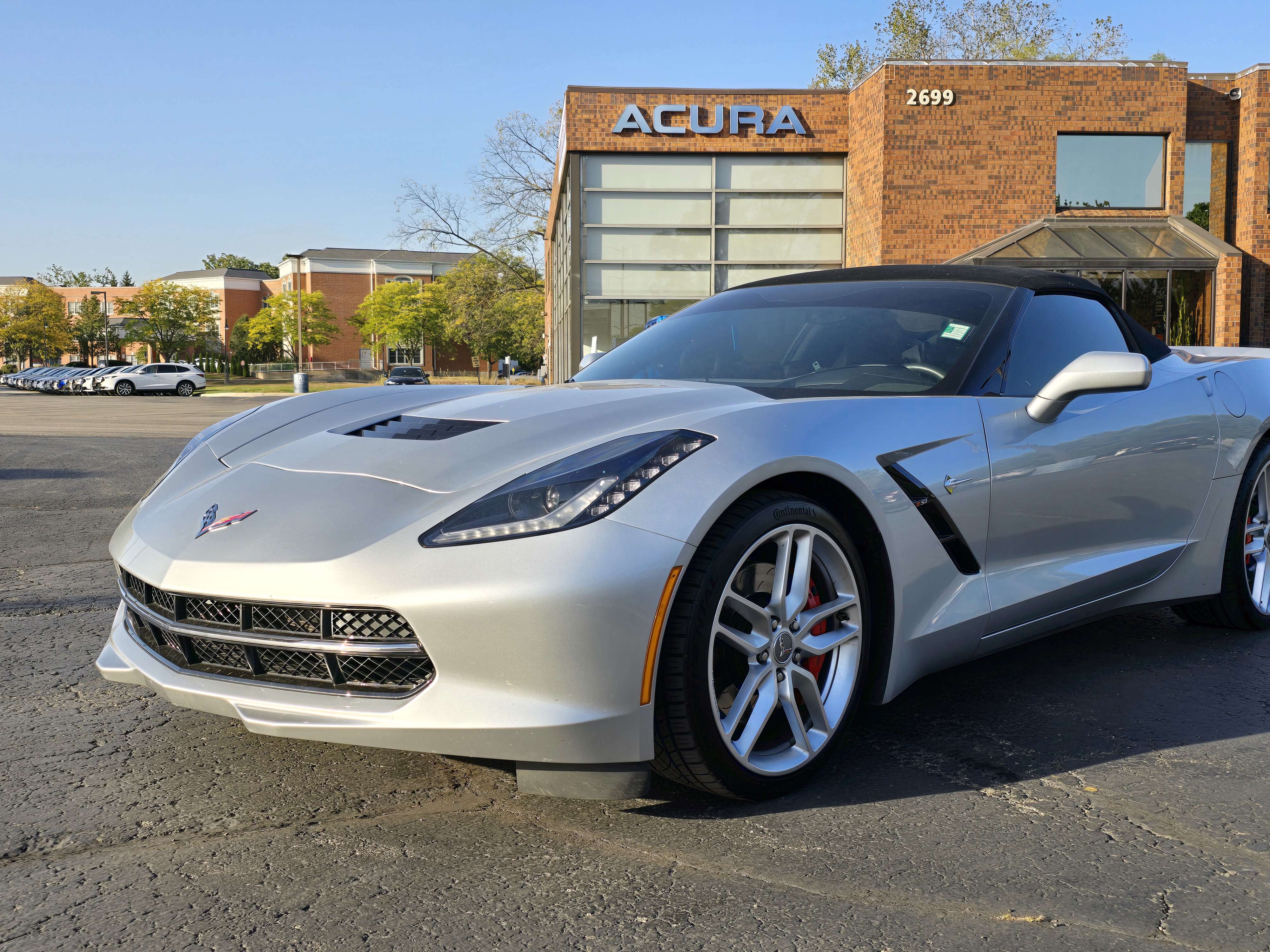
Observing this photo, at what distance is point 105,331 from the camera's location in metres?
82.9

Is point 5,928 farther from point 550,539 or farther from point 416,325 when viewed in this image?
point 416,325

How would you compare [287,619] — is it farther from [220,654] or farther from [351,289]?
[351,289]

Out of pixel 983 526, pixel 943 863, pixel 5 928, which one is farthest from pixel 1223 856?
pixel 5 928

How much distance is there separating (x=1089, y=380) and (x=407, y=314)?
3257 inches

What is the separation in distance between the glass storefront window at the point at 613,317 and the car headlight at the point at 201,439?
20.5 m

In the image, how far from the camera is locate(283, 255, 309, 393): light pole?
19000mm

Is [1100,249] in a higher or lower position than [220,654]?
higher

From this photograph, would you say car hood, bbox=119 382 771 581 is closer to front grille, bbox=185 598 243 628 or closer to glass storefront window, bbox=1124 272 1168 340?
front grille, bbox=185 598 243 628

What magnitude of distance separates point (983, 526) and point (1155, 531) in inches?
42.4

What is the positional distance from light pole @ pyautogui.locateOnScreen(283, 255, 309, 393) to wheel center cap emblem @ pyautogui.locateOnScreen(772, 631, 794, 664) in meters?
5.33

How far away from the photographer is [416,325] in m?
83.5

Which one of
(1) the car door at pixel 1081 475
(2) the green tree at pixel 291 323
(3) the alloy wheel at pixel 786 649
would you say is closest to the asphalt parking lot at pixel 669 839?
(3) the alloy wheel at pixel 786 649

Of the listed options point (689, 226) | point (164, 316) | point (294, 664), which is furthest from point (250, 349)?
point (294, 664)

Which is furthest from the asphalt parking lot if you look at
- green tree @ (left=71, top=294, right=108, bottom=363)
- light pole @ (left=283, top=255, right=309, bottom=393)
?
green tree @ (left=71, top=294, right=108, bottom=363)
